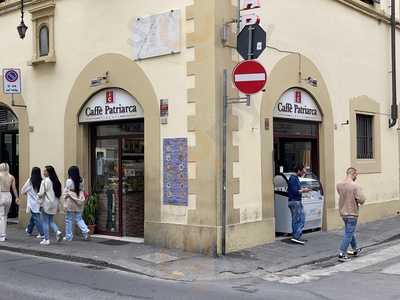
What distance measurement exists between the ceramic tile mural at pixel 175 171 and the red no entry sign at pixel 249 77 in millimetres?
1580

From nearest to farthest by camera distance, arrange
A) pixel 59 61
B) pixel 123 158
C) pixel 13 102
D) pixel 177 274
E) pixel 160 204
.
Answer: pixel 177 274, pixel 160 204, pixel 123 158, pixel 59 61, pixel 13 102

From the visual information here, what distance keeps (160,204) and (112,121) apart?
2381 mm

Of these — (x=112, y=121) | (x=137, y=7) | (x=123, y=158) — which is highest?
(x=137, y=7)

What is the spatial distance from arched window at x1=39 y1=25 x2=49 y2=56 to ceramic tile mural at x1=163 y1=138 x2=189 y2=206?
4573 mm

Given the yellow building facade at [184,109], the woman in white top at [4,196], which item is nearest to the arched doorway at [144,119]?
the yellow building facade at [184,109]

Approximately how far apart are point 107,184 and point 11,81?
12.2ft

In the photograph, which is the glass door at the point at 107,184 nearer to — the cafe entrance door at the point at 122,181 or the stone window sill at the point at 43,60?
the cafe entrance door at the point at 122,181

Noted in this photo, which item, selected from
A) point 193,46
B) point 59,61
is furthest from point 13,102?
point 193,46

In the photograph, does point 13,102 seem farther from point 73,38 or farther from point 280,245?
point 280,245

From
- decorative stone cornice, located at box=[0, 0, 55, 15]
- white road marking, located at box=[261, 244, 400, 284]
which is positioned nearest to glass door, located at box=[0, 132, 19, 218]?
decorative stone cornice, located at box=[0, 0, 55, 15]

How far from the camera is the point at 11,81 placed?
564 inches

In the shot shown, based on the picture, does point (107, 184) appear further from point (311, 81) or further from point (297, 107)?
point (311, 81)

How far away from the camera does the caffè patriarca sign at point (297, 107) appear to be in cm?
1272

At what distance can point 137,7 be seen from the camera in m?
12.0
